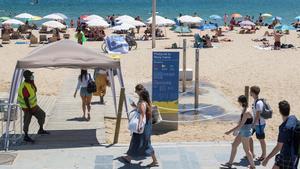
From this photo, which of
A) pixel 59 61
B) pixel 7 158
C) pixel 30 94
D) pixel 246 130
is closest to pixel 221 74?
pixel 59 61

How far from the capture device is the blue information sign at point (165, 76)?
12.6 m

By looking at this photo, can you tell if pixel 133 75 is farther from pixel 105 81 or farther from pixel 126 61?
pixel 105 81

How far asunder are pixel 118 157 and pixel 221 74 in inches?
468

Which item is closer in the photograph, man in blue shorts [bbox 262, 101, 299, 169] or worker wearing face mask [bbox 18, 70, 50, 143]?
man in blue shorts [bbox 262, 101, 299, 169]

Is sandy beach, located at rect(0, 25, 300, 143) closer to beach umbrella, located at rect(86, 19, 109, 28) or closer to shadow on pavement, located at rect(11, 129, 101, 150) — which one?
shadow on pavement, located at rect(11, 129, 101, 150)

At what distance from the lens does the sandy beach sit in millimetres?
12727

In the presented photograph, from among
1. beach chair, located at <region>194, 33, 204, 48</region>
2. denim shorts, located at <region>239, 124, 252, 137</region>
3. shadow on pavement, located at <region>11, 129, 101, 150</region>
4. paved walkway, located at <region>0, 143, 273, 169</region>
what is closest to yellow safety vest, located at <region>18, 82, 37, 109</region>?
shadow on pavement, located at <region>11, 129, 101, 150</region>

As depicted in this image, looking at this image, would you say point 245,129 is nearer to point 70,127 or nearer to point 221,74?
point 70,127

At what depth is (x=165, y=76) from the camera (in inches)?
499

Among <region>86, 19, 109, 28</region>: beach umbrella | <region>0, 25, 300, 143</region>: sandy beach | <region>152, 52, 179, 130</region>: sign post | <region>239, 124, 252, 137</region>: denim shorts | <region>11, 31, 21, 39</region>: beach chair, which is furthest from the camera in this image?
<region>86, 19, 109, 28</region>: beach umbrella

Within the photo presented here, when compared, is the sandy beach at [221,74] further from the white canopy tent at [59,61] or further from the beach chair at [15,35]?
the beach chair at [15,35]

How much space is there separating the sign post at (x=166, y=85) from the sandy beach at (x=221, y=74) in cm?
47

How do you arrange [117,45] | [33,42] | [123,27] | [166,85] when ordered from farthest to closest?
[123,27]
[33,42]
[117,45]
[166,85]

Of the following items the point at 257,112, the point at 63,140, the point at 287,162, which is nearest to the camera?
the point at 287,162
